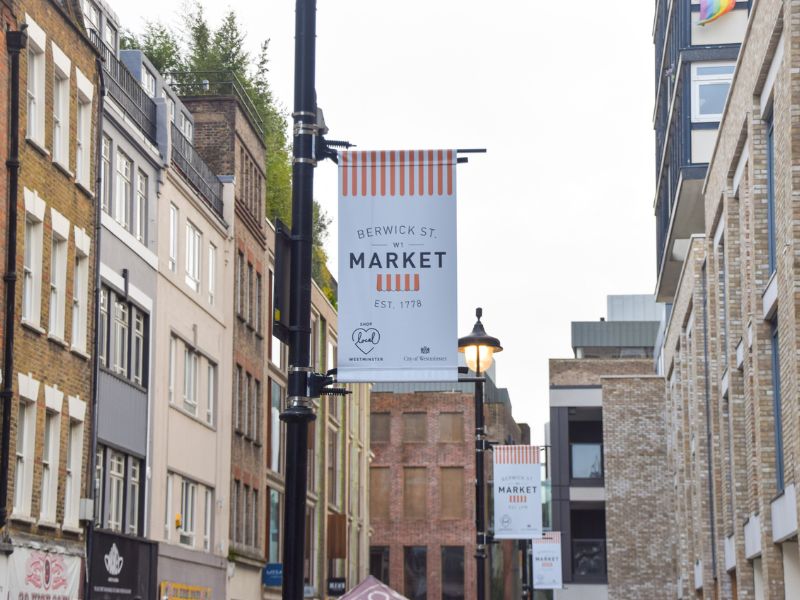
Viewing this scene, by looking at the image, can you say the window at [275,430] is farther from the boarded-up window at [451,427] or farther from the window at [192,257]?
the boarded-up window at [451,427]

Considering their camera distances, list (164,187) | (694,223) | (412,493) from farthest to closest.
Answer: (412,493)
(694,223)
(164,187)

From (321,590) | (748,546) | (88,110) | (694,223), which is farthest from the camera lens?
(321,590)

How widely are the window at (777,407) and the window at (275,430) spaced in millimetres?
26962

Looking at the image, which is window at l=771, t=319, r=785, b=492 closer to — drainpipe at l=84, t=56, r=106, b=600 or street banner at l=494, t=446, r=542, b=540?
street banner at l=494, t=446, r=542, b=540

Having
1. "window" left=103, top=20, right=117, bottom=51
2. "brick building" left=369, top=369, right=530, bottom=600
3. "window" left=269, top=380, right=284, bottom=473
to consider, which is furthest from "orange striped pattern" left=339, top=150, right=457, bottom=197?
"brick building" left=369, top=369, right=530, bottom=600

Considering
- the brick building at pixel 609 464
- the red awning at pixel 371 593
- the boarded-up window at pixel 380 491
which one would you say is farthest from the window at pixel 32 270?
the boarded-up window at pixel 380 491

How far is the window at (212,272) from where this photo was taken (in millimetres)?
43938

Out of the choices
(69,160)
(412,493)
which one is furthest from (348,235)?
(412,493)

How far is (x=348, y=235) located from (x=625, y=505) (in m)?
53.2

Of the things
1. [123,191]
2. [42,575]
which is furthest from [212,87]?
[42,575]

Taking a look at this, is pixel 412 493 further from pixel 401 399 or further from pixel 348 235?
pixel 348 235

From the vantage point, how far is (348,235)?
11.3 m

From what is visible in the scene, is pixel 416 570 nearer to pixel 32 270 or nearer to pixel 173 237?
pixel 173 237

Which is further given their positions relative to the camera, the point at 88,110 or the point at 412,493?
the point at 412,493
